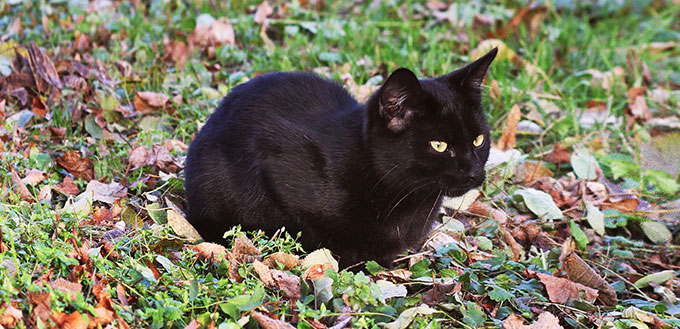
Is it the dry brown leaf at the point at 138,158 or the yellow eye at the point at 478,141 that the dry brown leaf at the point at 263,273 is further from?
the dry brown leaf at the point at 138,158

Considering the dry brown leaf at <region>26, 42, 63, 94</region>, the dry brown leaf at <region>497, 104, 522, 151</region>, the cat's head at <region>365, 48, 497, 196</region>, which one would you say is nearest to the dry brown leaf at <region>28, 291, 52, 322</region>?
the cat's head at <region>365, 48, 497, 196</region>

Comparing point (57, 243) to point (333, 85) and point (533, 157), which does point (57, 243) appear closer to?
point (333, 85)

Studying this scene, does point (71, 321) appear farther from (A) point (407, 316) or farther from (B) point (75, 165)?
(B) point (75, 165)

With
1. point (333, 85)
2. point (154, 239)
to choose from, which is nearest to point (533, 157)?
point (333, 85)

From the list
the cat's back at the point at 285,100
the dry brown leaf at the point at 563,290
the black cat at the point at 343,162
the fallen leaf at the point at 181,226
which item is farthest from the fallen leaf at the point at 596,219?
the fallen leaf at the point at 181,226

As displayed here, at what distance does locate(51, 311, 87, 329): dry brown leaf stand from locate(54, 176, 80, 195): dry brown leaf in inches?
39.9

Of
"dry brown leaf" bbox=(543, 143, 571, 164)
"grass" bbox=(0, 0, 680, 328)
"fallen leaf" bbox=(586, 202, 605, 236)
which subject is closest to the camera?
"grass" bbox=(0, 0, 680, 328)

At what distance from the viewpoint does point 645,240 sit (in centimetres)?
346

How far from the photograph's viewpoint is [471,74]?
2.58m

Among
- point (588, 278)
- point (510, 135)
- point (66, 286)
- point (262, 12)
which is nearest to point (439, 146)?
point (588, 278)

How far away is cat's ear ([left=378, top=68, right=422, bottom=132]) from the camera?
236 centimetres

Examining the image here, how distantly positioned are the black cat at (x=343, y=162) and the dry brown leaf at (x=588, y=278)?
0.59 m

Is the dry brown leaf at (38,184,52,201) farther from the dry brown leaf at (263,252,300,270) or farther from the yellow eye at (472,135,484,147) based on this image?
the yellow eye at (472,135,484,147)

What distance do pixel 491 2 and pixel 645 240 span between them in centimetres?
303
